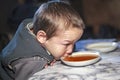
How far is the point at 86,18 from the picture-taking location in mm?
4676

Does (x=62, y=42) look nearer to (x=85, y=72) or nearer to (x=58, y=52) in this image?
(x=58, y=52)

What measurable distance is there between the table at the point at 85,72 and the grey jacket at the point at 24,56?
4cm

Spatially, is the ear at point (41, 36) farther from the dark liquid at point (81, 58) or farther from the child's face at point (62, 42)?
the dark liquid at point (81, 58)

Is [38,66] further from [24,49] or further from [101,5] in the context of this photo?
[101,5]

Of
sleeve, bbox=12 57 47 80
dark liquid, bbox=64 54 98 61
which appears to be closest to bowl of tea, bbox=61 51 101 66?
dark liquid, bbox=64 54 98 61

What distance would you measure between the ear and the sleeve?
0.30 feet

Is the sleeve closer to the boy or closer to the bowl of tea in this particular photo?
the boy

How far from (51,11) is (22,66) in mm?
278

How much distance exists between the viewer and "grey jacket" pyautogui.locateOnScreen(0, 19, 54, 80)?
3.87 feet

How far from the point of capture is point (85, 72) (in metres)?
1.12

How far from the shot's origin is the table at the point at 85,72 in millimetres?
1067

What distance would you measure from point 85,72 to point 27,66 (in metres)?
0.25

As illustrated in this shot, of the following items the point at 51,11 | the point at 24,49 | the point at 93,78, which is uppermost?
the point at 51,11

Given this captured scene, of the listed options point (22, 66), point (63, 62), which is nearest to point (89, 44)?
point (63, 62)
